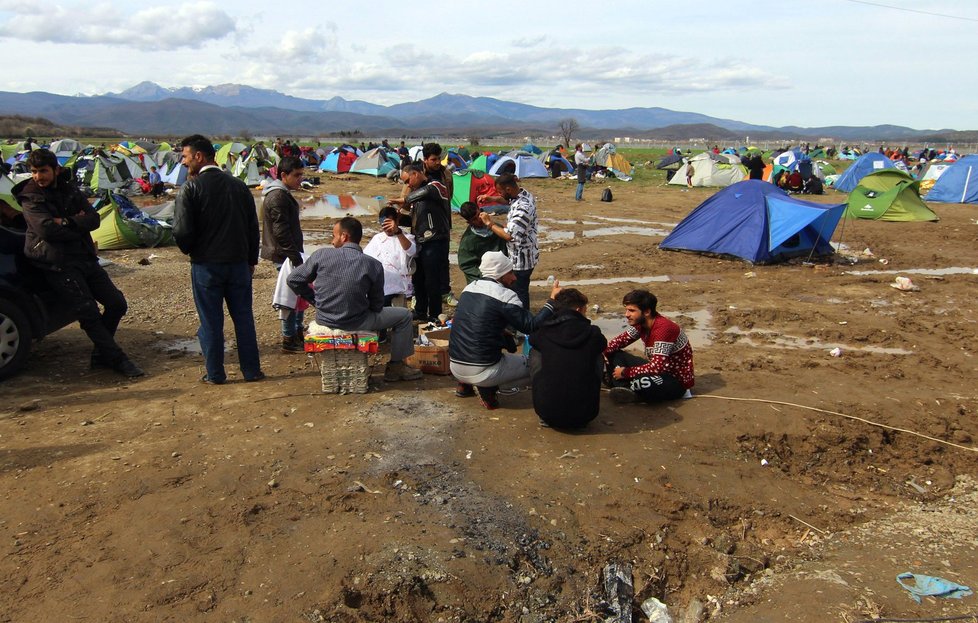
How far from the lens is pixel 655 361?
5.18 meters

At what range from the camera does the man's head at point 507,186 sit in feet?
21.7

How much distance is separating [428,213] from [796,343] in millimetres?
4228

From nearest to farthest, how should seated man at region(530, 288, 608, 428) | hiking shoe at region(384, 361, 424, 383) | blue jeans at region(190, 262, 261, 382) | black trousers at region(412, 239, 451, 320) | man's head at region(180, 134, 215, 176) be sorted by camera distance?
1. seated man at region(530, 288, 608, 428)
2. man's head at region(180, 134, 215, 176)
3. blue jeans at region(190, 262, 261, 382)
4. hiking shoe at region(384, 361, 424, 383)
5. black trousers at region(412, 239, 451, 320)

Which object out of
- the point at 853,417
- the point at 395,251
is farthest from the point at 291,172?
the point at 853,417

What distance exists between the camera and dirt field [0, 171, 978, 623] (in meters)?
3.12

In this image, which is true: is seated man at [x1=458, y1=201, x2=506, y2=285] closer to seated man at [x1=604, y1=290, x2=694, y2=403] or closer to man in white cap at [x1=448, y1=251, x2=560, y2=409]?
man in white cap at [x1=448, y1=251, x2=560, y2=409]

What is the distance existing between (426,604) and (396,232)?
462 centimetres

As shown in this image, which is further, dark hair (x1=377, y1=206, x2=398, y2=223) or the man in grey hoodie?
dark hair (x1=377, y1=206, x2=398, y2=223)

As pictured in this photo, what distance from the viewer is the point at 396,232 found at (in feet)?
23.1

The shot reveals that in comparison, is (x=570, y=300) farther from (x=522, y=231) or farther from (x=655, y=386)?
(x=522, y=231)

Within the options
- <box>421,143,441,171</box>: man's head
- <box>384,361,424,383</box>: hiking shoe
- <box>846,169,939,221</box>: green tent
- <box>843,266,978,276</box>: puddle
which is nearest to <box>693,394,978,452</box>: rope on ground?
<box>384,361,424,383</box>: hiking shoe

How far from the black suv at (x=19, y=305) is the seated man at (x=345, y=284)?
2.26m

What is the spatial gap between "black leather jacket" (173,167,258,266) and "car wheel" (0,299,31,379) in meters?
1.56

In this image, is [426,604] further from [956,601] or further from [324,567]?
[956,601]
